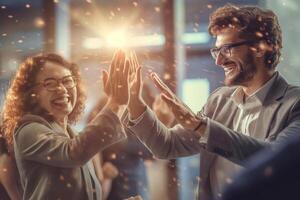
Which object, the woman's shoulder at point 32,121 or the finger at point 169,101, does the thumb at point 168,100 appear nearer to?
the finger at point 169,101

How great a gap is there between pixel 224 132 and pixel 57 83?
0.91ft

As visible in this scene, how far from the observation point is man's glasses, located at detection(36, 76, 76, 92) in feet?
2.62

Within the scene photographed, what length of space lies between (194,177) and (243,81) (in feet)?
0.69

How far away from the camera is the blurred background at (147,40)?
0.87m

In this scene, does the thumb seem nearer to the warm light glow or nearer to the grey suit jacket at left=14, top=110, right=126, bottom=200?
the grey suit jacket at left=14, top=110, right=126, bottom=200

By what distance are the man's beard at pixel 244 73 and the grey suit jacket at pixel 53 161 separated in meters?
0.19

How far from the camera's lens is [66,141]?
75 centimetres

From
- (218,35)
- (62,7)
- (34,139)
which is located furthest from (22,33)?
(218,35)

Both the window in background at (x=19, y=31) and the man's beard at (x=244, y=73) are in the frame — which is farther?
the window in background at (x=19, y=31)

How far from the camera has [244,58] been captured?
2.55 ft

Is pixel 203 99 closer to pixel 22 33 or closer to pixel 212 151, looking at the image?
pixel 212 151

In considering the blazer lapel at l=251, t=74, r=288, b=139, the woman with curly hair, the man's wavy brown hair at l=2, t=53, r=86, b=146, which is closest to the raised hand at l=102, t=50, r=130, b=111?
the woman with curly hair

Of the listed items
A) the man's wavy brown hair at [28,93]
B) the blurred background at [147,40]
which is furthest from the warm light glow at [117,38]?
the man's wavy brown hair at [28,93]

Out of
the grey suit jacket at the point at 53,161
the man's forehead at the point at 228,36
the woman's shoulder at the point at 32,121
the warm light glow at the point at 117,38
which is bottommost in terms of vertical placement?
the grey suit jacket at the point at 53,161
